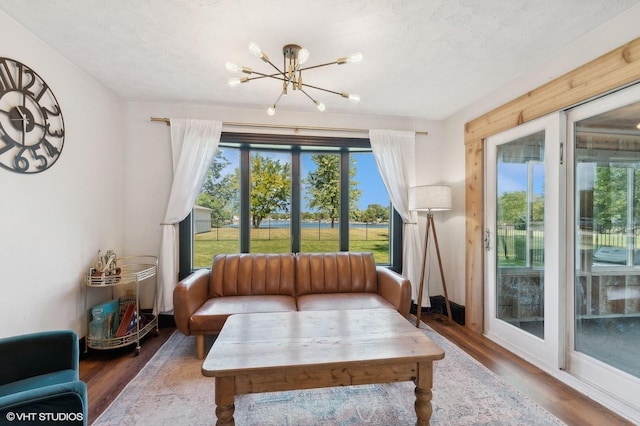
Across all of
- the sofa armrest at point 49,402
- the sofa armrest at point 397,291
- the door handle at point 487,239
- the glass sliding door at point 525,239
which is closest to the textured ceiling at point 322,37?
the glass sliding door at point 525,239

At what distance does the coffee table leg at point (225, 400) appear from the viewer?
1.32 m

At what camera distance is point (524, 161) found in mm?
2531

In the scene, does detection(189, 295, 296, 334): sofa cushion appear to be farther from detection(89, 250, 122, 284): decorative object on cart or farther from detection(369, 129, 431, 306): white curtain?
detection(369, 129, 431, 306): white curtain

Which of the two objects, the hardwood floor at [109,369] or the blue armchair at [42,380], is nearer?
the blue armchair at [42,380]

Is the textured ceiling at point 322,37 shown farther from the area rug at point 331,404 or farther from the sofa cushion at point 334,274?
the area rug at point 331,404

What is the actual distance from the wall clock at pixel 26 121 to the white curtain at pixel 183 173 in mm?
1013

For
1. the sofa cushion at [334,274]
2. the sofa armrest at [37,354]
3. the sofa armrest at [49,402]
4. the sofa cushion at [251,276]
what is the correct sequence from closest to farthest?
the sofa armrest at [49,402] < the sofa armrest at [37,354] < the sofa cushion at [251,276] < the sofa cushion at [334,274]

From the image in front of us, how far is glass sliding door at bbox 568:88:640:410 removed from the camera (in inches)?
70.2

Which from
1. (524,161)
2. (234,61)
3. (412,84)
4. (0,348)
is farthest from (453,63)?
(0,348)

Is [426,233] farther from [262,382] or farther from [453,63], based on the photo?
[262,382]

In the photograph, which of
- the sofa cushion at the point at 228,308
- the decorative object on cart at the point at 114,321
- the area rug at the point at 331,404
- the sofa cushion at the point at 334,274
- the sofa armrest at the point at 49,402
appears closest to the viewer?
the sofa armrest at the point at 49,402

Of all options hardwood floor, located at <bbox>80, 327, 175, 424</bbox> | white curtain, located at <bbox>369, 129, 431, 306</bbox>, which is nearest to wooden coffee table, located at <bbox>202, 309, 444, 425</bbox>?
hardwood floor, located at <bbox>80, 327, 175, 424</bbox>

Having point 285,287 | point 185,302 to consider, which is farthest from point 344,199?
point 185,302

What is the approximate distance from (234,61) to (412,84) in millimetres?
1623
